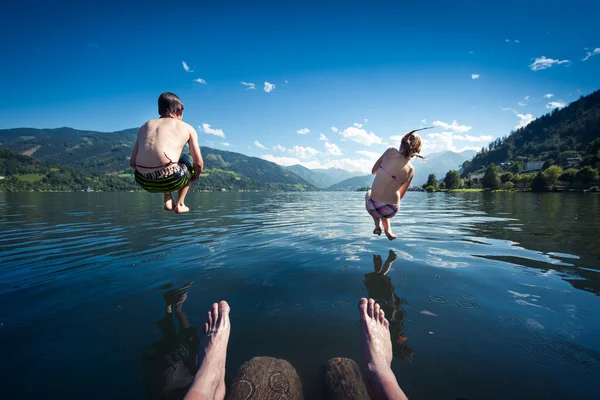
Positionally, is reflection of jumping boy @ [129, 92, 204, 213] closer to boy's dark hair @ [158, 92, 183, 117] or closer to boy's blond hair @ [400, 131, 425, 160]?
boy's dark hair @ [158, 92, 183, 117]

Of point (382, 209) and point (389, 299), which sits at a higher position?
point (382, 209)

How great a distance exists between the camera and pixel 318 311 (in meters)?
4.41

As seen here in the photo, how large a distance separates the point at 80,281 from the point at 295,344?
571cm

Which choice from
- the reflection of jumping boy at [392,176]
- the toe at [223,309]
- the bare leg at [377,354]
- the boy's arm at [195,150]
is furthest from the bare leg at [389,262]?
the boy's arm at [195,150]

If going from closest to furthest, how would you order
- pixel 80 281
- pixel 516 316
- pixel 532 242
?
pixel 516 316 → pixel 80 281 → pixel 532 242

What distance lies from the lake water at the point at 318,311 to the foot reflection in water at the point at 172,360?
0.21 feet

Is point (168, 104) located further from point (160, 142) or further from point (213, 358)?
point (213, 358)

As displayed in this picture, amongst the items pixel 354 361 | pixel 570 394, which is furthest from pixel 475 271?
pixel 354 361

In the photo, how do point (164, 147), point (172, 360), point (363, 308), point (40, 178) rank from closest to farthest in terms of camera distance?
point (172, 360)
point (363, 308)
point (164, 147)
point (40, 178)

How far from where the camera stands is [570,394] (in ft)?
8.64

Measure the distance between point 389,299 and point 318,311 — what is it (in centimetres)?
148

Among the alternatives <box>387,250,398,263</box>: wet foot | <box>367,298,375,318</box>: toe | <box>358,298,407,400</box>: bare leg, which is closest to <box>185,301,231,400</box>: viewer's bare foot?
<box>358,298,407,400</box>: bare leg

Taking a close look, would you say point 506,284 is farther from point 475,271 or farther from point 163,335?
point 163,335

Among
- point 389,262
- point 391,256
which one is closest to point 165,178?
point 389,262
